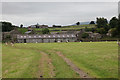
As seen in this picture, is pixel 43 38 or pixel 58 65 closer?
pixel 58 65

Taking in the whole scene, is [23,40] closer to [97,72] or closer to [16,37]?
[16,37]

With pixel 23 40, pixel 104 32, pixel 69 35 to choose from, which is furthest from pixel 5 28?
pixel 104 32

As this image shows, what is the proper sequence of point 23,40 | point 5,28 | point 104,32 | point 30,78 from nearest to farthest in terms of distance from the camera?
point 30,78, point 23,40, point 104,32, point 5,28

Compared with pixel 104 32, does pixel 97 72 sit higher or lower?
lower

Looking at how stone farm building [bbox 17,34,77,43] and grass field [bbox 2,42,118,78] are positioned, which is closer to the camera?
grass field [bbox 2,42,118,78]

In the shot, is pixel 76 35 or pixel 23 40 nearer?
pixel 23 40

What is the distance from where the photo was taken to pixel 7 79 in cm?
1086

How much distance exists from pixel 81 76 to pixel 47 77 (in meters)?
2.73

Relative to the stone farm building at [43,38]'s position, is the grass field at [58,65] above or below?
below

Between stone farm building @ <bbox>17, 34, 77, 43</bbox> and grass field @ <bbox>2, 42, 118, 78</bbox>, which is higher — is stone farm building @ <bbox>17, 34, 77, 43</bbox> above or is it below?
above

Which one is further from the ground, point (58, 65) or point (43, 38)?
point (43, 38)

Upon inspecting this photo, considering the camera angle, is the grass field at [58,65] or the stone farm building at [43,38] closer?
the grass field at [58,65]

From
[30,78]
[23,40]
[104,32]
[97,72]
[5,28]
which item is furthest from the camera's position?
[5,28]

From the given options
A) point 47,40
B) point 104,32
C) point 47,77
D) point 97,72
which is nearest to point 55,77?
point 47,77
